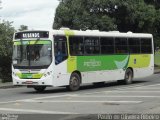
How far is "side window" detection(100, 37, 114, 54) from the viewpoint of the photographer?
2685cm

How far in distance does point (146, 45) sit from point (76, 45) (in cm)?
735

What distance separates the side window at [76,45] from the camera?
2444 cm

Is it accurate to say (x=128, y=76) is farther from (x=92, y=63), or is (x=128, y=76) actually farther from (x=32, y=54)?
(x=32, y=54)

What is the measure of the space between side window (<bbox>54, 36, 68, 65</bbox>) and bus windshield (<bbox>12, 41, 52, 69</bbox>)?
1.23 ft

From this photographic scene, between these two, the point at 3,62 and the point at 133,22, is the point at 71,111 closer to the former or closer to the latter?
the point at 3,62

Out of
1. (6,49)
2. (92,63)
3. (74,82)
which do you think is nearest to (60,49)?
(74,82)

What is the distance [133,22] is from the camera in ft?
146

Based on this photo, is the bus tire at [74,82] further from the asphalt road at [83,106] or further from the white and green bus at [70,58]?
the asphalt road at [83,106]

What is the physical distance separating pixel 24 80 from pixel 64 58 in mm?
2144

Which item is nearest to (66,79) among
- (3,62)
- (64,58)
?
(64,58)

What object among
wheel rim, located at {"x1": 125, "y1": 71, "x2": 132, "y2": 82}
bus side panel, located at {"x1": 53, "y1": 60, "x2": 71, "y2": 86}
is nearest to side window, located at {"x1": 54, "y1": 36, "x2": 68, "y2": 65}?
bus side panel, located at {"x1": 53, "y1": 60, "x2": 71, "y2": 86}

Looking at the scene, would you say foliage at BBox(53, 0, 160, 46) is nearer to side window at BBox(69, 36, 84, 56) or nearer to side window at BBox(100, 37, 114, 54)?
side window at BBox(100, 37, 114, 54)

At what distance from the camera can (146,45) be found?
101ft

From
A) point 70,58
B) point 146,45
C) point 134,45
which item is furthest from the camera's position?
point 146,45
